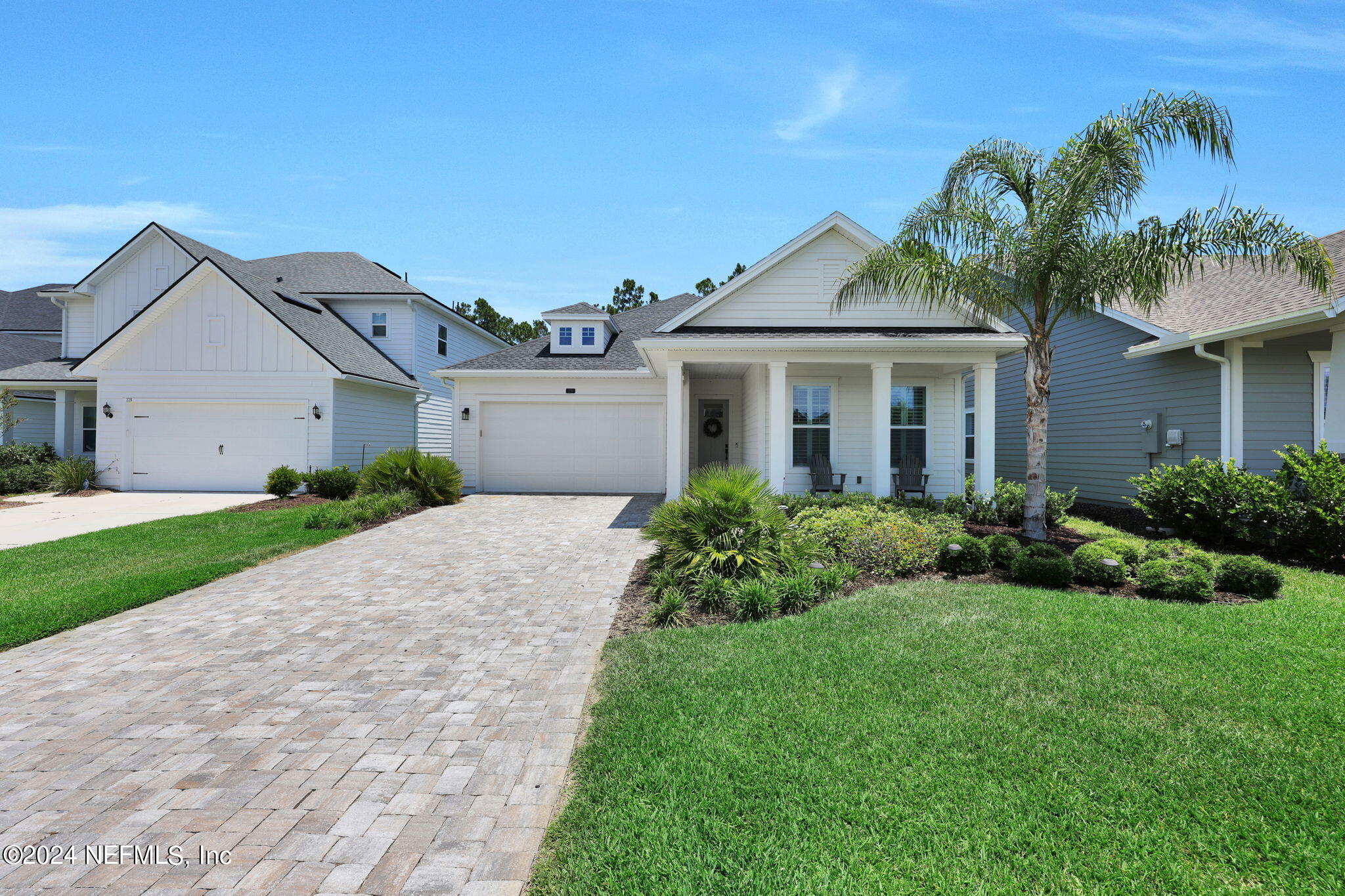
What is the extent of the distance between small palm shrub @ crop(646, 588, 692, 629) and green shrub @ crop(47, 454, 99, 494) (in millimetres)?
17118

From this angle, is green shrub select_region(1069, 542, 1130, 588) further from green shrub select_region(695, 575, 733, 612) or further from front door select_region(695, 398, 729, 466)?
front door select_region(695, 398, 729, 466)

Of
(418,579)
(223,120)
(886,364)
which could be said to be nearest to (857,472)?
(886,364)

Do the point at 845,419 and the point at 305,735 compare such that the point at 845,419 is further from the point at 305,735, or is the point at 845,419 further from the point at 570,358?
the point at 305,735

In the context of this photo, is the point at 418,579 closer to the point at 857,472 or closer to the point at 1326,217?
the point at 857,472

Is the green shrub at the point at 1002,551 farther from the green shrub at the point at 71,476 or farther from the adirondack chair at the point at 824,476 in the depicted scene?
the green shrub at the point at 71,476

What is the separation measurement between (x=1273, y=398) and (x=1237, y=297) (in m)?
2.37

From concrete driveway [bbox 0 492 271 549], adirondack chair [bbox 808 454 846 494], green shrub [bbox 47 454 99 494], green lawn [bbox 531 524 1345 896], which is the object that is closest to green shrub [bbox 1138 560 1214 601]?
green lawn [bbox 531 524 1345 896]

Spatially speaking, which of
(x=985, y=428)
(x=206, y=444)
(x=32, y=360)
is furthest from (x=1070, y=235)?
(x=32, y=360)

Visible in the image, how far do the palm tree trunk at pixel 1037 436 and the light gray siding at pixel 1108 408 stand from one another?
3123 millimetres

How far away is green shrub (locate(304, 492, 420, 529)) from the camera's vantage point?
10.4m

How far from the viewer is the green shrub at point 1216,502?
8.23 metres

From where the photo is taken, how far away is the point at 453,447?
639 inches

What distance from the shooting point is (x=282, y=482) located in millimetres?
14289

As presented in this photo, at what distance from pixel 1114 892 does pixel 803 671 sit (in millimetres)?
2058
